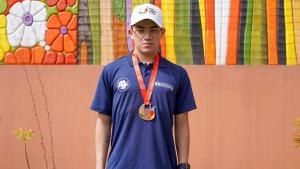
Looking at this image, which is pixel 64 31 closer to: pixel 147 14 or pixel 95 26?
pixel 95 26

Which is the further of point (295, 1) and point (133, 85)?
point (295, 1)

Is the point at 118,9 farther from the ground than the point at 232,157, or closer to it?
farther from the ground

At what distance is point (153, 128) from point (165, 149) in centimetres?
14

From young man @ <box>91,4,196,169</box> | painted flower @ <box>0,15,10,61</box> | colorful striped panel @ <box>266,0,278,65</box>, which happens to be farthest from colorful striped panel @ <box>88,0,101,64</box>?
young man @ <box>91,4,196,169</box>

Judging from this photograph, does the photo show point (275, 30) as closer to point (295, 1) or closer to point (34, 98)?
point (295, 1)

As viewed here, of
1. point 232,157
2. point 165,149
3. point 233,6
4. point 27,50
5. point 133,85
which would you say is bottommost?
point 232,157

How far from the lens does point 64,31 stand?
6.38 metres

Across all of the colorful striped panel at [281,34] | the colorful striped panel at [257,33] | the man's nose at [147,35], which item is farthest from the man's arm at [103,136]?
the colorful striped panel at [281,34]

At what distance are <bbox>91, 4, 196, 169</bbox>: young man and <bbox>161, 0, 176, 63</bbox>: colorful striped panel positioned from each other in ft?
9.74

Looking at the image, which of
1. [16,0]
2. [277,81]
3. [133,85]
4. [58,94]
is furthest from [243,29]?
[133,85]

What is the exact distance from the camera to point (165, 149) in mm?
3111

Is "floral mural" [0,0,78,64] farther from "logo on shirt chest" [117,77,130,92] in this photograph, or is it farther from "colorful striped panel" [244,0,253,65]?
"logo on shirt chest" [117,77,130,92]

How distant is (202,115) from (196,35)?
2.84ft


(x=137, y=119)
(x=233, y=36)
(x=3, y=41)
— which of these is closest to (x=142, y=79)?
(x=137, y=119)
